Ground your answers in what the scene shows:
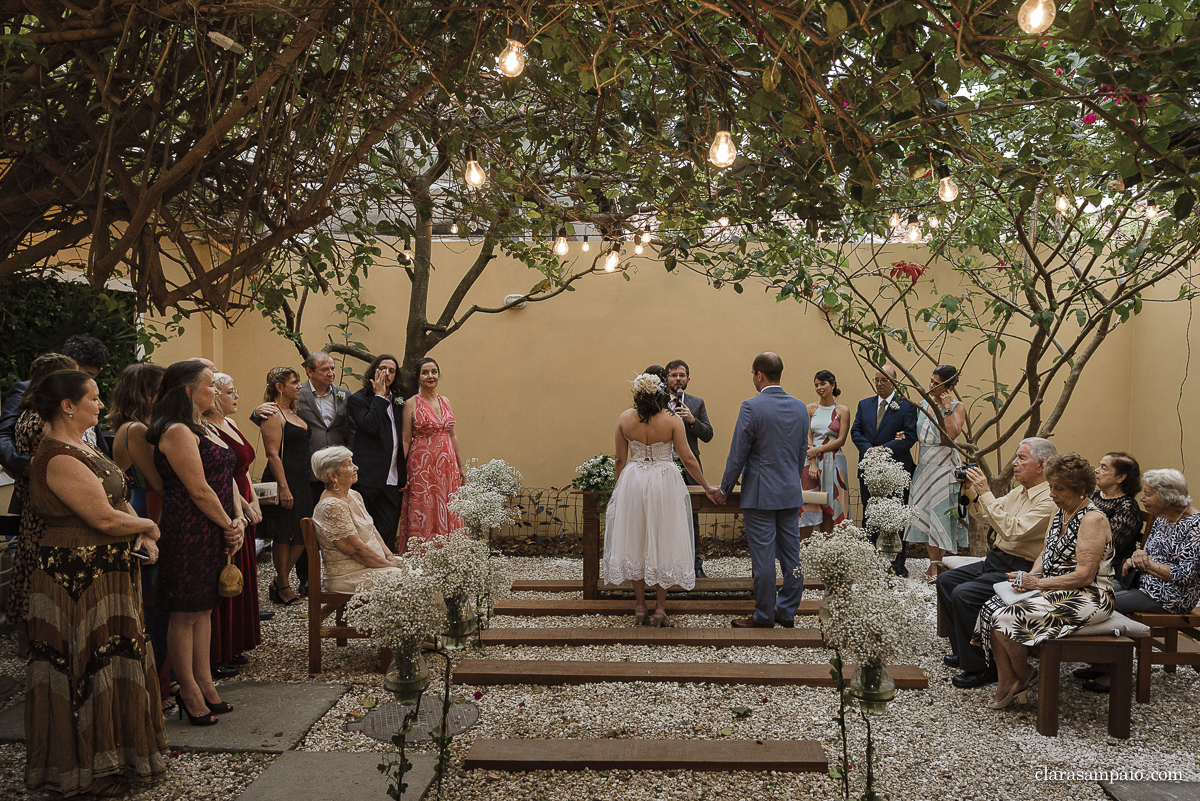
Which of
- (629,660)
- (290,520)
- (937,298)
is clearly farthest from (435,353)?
(937,298)

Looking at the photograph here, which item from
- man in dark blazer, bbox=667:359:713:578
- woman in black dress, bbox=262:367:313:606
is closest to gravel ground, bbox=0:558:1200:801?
woman in black dress, bbox=262:367:313:606

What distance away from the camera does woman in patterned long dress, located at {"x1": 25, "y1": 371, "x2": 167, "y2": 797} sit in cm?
293

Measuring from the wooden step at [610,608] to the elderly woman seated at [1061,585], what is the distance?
173 centimetres

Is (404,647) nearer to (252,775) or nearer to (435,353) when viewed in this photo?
(252,775)

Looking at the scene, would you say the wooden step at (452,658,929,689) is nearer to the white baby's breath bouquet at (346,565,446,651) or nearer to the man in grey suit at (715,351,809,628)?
the man in grey suit at (715,351,809,628)

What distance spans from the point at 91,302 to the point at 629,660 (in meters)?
4.66

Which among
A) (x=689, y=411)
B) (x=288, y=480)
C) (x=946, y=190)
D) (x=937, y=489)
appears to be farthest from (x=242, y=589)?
(x=937, y=489)

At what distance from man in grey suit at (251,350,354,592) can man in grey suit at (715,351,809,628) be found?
3.05 metres

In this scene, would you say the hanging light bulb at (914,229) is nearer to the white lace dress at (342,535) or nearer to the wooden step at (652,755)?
the wooden step at (652,755)

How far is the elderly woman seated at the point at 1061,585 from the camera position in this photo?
3.76m

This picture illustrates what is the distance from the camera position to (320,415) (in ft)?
Result: 20.6

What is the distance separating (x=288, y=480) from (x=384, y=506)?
0.75m

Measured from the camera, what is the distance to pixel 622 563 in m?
5.32

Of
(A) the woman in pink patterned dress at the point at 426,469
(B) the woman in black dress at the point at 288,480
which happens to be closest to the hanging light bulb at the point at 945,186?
(A) the woman in pink patterned dress at the point at 426,469
